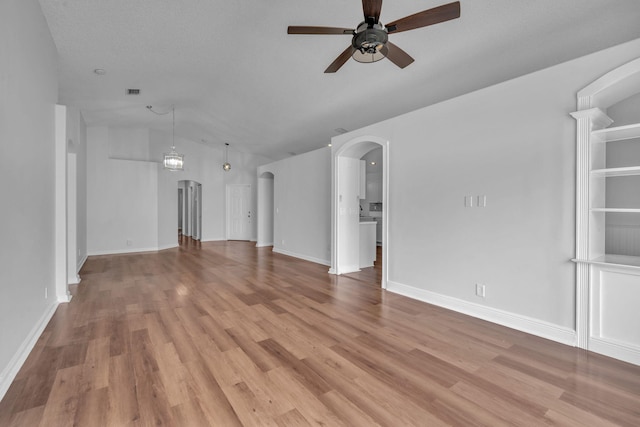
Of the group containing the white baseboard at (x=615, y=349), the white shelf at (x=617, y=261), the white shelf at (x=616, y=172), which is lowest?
the white baseboard at (x=615, y=349)

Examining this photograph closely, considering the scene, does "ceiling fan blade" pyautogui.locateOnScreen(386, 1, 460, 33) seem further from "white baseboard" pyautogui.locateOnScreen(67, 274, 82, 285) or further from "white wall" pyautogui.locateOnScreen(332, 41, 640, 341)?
"white baseboard" pyautogui.locateOnScreen(67, 274, 82, 285)

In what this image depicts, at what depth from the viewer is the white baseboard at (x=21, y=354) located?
6.69 feet

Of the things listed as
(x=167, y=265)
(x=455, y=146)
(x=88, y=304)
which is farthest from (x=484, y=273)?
(x=167, y=265)

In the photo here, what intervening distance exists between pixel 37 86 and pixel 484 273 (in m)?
5.23

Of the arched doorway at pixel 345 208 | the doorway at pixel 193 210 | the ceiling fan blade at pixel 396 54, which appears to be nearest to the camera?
the ceiling fan blade at pixel 396 54

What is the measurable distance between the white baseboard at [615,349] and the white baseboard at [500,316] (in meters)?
0.15

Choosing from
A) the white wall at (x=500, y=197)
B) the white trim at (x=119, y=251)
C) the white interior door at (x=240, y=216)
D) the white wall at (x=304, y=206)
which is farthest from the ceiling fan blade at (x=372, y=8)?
the white interior door at (x=240, y=216)

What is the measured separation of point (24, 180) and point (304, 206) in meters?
5.00

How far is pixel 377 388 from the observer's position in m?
2.08

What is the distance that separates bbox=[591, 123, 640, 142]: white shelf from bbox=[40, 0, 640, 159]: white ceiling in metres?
0.98

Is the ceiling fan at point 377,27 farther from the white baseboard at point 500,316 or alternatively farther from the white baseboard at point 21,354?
the white baseboard at point 21,354

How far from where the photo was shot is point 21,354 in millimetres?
2404

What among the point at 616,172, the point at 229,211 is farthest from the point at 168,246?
the point at 616,172

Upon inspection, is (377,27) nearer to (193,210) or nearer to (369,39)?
(369,39)
